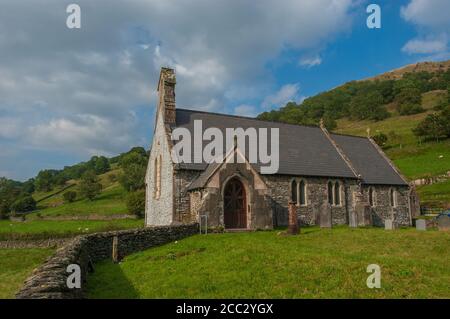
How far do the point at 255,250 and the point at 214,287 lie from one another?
4541 mm

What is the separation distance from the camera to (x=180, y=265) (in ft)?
47.2

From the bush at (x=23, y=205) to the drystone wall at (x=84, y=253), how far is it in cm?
7184

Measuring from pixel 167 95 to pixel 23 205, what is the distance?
2754 inches

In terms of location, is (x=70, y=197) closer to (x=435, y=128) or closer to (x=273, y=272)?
(x=435, y=128)

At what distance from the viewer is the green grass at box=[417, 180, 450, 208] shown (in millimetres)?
43156

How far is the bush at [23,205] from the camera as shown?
81.2 m

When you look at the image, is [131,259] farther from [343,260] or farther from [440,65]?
[440,65]

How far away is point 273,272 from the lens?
39.5 ft

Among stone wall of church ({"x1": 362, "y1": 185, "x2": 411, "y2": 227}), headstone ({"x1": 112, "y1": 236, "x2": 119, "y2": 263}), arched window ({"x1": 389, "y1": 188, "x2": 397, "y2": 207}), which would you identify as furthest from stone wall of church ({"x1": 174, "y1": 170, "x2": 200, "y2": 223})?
arched window ({"x1": 389, "y1": 188, "x2": 397, "y2": 207})

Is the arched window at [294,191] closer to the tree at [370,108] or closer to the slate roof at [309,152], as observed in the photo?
the slate roof at [309,152]

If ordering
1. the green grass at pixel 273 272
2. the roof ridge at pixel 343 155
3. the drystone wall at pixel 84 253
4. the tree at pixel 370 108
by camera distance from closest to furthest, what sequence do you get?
1. the drystone wall at pixel 84 253
2. the green grass at pixel 273 272
3. the roof ridge at pixel 343 155
4. the tree at pixel 370 108

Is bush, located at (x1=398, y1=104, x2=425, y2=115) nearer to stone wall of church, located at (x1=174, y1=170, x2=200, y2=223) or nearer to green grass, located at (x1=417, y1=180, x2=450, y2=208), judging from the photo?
green grass, located at (x1=417, y1=180, x2=450, y2=208)

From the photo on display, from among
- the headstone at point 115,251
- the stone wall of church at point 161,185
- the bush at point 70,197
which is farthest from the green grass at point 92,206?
the headstone at point 115,251
